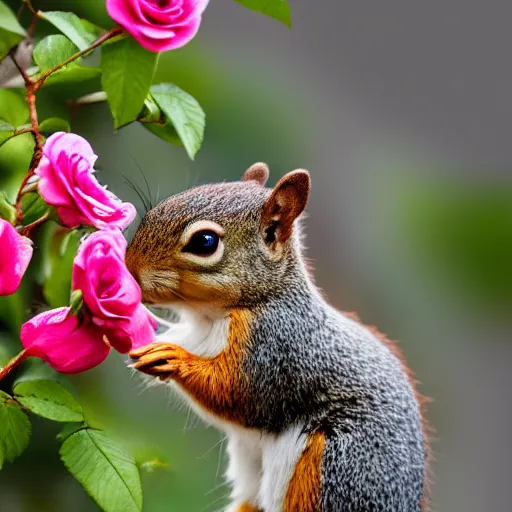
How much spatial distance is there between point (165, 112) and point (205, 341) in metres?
0.23

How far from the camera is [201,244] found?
0.68m

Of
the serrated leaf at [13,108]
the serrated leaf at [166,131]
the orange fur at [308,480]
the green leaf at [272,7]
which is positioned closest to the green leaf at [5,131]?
the serrated leaf at [13,108]

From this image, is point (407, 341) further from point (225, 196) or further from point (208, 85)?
point (225, 196)

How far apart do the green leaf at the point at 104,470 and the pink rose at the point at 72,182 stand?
0.64 ft

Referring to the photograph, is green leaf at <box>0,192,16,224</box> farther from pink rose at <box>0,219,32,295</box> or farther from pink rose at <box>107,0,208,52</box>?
pink rose at <box>107,0,208,52</box>

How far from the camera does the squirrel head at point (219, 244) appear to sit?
674 millimetres

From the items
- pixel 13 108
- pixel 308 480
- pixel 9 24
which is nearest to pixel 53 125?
pixel 13 108

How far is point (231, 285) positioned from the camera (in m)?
0.69

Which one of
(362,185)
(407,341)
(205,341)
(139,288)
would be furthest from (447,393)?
(139,288)

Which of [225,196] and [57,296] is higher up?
[225,196]

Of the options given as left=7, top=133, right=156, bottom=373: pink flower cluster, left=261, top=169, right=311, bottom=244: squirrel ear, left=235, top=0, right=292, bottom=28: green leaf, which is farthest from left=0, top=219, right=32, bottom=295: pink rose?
left=235, top=0, right=292, bottom=28: green leaf

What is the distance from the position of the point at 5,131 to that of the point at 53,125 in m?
0.07

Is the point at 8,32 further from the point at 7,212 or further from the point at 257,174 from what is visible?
the point at 257,174

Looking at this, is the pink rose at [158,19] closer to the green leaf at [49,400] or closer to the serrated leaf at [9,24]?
the serrated leaf at [9,24]
